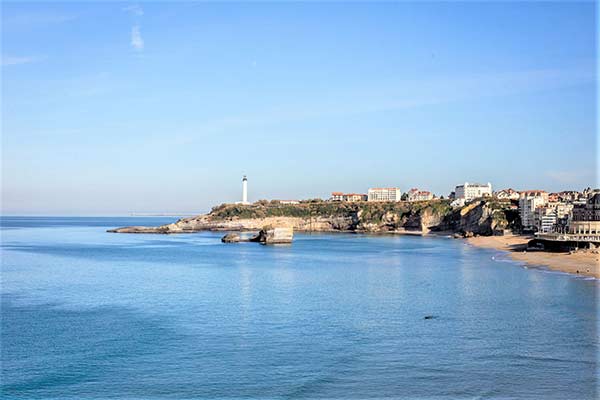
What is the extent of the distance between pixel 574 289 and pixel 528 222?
67714mm

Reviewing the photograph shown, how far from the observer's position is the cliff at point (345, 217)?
383 feet

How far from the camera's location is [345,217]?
13950 cm

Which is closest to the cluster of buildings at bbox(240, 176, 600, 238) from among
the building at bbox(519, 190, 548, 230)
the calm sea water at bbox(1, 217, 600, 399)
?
the building at bbox(519, 190, 548, 230)

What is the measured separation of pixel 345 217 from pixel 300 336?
116m

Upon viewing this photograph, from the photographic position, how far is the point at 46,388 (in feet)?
59.8

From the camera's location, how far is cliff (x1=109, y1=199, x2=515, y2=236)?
117 m

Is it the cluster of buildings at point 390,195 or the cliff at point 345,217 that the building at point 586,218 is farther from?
the cluster of buildings at point 390,195

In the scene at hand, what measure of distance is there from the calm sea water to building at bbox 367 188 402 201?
126901mm

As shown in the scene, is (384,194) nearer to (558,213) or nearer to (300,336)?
(558,213)

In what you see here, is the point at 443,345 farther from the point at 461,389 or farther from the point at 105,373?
the point at 105,373

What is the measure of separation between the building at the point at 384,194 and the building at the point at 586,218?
80709 mm

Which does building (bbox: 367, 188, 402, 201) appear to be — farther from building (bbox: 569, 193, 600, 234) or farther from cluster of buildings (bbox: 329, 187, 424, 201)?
building (bbox: 569, 193, 600, 234)

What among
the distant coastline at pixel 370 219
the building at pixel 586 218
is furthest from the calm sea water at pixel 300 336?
the distant coastline at pixel 370 219

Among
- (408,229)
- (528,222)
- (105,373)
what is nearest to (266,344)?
(105,373)
